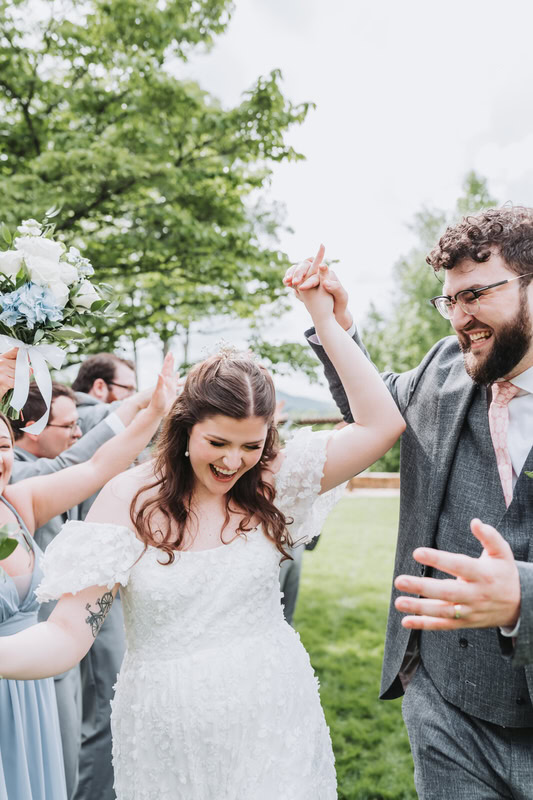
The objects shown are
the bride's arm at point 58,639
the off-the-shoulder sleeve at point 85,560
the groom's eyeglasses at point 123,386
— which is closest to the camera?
the bride's arm at point 58,639

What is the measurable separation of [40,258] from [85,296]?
0.72 ft

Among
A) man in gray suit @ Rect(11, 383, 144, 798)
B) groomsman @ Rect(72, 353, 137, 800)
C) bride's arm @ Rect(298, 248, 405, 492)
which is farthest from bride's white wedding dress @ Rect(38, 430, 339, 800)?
groomsman @ Rect(72, 353, 137, 800)

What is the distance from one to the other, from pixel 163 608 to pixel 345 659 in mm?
4988

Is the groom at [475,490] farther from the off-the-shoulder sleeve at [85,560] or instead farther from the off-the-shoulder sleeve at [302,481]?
the off-the-shoulder sleeve at [85,560]

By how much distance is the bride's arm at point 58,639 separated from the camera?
6.32 ft

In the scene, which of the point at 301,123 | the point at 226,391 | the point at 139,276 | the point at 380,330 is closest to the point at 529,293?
the point at 226,391

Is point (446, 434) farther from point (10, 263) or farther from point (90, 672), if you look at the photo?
point (90, 672)

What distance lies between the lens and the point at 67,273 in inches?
99.3

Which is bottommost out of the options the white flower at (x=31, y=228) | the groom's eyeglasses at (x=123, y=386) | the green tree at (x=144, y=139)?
the groom's eyeglasses at (x=123, y=386)

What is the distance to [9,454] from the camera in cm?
282

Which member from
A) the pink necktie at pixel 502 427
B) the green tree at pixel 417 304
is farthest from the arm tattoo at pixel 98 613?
the green tree at pixel 417 304

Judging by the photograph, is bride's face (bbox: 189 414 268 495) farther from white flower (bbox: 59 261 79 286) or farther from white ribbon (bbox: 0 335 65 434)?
white flower (bbox: 59 261 79 286)

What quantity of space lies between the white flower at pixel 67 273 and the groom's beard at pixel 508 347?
1.50 meters

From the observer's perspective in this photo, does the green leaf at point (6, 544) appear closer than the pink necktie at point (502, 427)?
Yes
